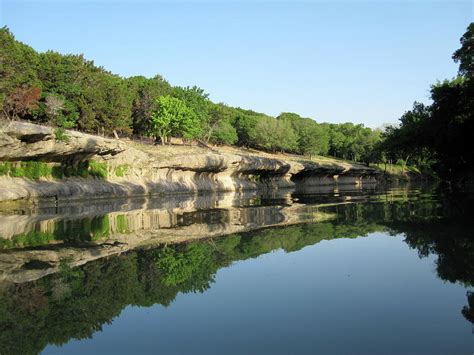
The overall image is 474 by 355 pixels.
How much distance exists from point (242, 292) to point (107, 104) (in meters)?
54.6

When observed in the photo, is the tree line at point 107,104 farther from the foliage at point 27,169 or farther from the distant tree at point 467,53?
the distant tree at point 467,53

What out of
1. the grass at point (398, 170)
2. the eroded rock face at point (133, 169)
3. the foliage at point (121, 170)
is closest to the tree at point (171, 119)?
the eroded rock face at point (133, 169)

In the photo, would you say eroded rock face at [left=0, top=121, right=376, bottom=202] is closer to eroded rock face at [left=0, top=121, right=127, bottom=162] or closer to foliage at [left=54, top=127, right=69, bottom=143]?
eroded rock face at [left=0, top=121, right=127, bottom=162]

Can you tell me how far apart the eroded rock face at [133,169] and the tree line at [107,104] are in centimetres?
797

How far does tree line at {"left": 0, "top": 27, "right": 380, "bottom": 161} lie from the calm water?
108ft

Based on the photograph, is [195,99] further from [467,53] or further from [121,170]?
[467,53]

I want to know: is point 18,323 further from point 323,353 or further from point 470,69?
point 470,69

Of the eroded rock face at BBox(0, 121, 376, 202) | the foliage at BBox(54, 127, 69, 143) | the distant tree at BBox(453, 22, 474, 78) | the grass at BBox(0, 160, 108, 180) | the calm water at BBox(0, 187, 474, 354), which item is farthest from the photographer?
the distant tree at BBox(453, 22, 474, 78)

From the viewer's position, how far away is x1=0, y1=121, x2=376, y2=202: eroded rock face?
3119cm

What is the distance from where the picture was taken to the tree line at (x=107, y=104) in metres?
46.3

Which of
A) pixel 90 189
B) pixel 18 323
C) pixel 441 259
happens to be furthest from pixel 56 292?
pixel 90 189

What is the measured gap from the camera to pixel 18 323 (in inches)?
251

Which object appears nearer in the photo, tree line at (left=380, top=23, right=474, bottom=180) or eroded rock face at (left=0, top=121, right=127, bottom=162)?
eroded rock face at (left=0, top=121, right=127, bottom=162)

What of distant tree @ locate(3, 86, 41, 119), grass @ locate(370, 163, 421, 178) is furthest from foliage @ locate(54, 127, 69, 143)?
grass @ locate(370, 163, 421, 178)
